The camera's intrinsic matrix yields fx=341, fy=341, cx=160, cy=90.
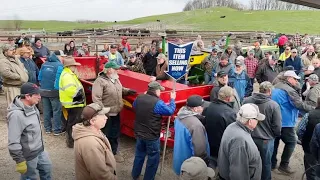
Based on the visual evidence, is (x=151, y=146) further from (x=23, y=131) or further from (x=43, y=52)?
(x=43, y=52)

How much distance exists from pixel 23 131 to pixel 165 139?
7.84 feet

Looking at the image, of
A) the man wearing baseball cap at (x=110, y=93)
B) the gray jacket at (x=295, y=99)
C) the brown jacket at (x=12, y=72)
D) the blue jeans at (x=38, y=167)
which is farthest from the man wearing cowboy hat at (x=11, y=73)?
the gray jacket at (x=295, y=99)

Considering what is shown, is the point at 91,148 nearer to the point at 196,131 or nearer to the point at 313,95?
the point at 196,131

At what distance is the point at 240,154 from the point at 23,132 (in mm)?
2546

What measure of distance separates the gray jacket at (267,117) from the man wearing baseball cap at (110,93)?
2357mm

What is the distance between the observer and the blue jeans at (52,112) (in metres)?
7.15

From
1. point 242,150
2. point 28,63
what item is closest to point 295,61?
point 242,150

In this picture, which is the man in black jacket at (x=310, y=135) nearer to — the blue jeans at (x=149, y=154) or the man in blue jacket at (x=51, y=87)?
the blue jeans at (x=149, y=154)

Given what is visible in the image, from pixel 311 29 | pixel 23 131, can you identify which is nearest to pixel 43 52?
pixel 23 131

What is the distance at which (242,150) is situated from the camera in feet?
12.0

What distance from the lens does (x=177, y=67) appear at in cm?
565

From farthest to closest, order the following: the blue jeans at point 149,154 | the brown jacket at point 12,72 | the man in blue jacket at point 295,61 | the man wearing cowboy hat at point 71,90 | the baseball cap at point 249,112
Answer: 1. the man in blue jacket at point 295,61
2. the brown jacket at point 12,72
3. the man wearing cowboy hat at point 71,90
4. the blue jeans at point 149,154
5. the baseball cap at point 249,112

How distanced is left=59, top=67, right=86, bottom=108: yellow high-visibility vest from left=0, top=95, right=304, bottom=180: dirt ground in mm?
997

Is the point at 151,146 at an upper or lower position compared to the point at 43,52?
lower
